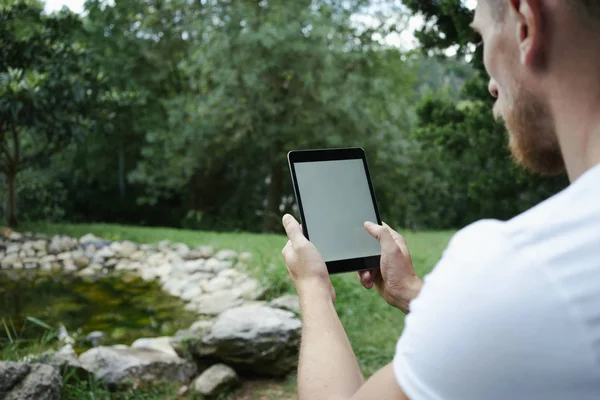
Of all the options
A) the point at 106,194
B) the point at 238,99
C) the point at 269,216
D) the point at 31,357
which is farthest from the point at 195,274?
the point at 106,194

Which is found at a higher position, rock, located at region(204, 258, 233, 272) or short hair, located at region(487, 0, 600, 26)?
short hair, located at region(487, 0, 600, 26)

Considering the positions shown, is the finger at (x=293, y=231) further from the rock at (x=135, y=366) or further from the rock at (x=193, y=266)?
the rock at (x=193, y=266)

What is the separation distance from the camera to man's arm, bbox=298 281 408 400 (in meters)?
0.73

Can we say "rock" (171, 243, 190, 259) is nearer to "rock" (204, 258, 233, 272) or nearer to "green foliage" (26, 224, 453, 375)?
"green foliage" (26, 224, 453, 375)

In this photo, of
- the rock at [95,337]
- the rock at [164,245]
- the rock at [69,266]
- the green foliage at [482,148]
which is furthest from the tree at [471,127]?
the rock at [69,266]

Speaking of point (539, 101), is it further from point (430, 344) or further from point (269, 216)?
point (269, 216)

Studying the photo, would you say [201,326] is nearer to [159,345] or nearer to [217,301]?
[159,345]

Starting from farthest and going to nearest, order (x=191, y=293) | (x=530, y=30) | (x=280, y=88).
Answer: (x=280, y=88) → (x=191, y=293) → (x=530, y=30)

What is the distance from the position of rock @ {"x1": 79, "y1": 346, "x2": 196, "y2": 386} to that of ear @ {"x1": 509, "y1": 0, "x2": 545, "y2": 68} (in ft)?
8.54

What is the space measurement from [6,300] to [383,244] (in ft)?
14.7

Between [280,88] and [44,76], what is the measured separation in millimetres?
3376

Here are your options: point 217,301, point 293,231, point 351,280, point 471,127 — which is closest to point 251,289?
point 217,301

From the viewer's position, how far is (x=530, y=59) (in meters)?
0.61

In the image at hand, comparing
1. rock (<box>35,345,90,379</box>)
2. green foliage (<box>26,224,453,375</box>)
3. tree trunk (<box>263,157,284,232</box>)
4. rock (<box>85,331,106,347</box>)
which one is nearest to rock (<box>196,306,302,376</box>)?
green foliage (<box>26,224,453,375</box>)
